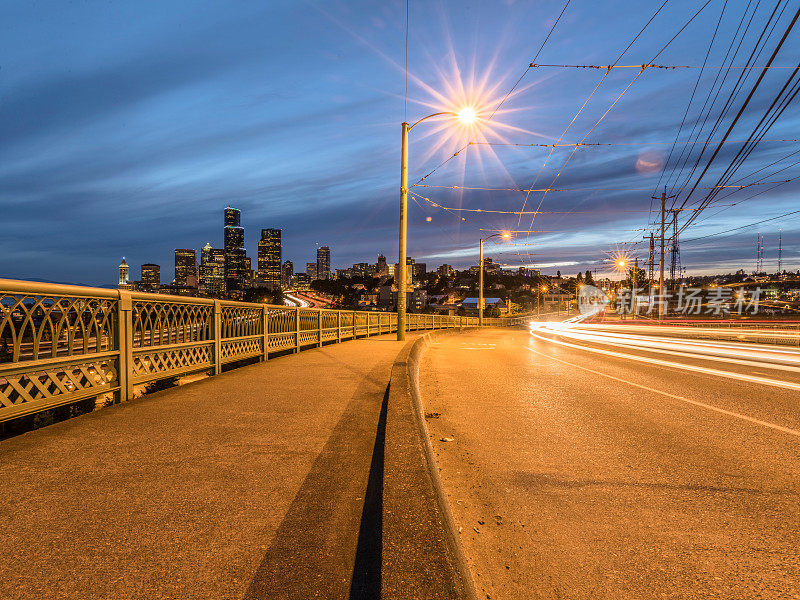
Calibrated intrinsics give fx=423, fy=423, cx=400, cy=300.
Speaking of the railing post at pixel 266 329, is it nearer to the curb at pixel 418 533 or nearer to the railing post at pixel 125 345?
the railing post at pixel 125 345

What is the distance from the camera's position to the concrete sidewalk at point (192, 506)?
206cm

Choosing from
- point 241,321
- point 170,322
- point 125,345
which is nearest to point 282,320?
point 241,321

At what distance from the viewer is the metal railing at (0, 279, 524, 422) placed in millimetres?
4199

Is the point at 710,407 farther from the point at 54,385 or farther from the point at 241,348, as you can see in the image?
the point at 241,348

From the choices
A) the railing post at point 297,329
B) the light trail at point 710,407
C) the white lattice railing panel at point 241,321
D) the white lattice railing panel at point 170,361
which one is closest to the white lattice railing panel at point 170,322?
the white lattice railing panel at point 170,361

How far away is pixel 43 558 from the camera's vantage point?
2.20 m

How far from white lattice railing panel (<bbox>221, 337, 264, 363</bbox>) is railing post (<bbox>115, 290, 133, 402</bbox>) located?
108 inches

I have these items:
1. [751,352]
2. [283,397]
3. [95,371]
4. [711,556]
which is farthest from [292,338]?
[751,352]

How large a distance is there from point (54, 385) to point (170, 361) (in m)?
2.13

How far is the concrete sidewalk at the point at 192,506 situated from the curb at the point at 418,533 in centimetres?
16

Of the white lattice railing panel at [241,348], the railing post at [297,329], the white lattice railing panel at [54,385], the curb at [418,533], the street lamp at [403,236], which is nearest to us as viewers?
the curb at [418,533]

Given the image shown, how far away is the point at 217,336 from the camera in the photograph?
8062 millimetres

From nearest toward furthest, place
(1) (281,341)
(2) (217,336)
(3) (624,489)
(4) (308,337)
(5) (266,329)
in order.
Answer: (3) (624,489)
(2) (217,336)
(5) (266,329)
(1) (281,341)
(4) (308,337)

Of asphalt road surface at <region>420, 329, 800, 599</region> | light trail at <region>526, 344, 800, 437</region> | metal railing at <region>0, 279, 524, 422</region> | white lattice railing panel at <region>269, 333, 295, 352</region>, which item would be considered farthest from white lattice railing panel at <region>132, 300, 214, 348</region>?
light trail at <region>526, 344, 800, 437</region>
